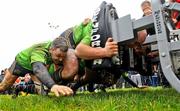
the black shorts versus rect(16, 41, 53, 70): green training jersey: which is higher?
rect(16, 41, 53, 70): green training jersey

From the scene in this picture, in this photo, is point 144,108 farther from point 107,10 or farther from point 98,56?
point 107,10

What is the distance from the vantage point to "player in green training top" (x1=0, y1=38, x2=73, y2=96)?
467cm

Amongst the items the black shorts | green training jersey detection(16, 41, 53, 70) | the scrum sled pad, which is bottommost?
the black shorts

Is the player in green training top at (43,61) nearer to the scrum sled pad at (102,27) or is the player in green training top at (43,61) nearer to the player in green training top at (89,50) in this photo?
the player in green training top at (89,50)

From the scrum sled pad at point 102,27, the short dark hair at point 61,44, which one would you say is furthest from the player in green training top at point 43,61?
the scrum sled pad at point 102,27

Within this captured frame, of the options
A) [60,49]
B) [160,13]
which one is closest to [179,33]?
[160,13]

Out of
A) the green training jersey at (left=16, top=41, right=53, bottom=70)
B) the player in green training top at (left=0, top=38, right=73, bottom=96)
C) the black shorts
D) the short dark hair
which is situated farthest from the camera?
the black shorts

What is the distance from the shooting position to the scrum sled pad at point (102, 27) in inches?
166

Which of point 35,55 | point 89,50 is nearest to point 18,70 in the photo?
point 35,55

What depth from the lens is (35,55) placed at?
553cm

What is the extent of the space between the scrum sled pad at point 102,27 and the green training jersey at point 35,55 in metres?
1.18

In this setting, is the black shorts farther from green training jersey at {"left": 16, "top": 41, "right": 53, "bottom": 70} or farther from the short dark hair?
the short dark hair

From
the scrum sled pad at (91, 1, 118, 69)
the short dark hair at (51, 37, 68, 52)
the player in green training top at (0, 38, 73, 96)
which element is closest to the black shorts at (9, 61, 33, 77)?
the player in green training top at (0, 38, 73, 96)

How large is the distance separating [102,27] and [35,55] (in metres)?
1.57
